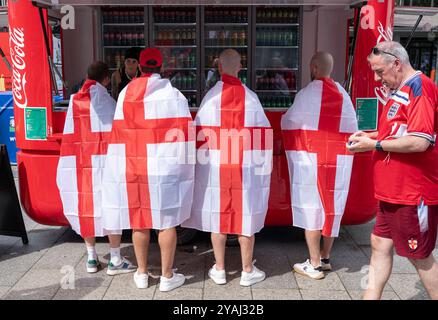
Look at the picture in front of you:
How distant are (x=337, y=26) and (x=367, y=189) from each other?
3.36m

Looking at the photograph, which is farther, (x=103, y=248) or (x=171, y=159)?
(x=103, y=248)

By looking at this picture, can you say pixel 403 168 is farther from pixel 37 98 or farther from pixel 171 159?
pixel 37 98

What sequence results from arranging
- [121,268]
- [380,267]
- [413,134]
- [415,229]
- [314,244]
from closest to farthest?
[413,134]
[415,229]
[380,267]
[314,244]
[121,268]

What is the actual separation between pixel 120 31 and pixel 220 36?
4.92 ft

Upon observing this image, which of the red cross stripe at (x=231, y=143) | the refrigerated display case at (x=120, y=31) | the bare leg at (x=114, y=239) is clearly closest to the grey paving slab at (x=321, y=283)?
the red cross stripe at (x=231, y=143)

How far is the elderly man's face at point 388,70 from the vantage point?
2.65 meters

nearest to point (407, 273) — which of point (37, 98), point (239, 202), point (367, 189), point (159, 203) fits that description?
point (367, 189)

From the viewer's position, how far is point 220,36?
7230 mm

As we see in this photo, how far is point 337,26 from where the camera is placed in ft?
21.8

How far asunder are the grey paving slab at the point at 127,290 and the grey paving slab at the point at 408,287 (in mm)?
1785

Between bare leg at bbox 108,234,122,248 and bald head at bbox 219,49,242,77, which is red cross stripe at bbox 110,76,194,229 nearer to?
bare leg at bbox 108,234,122,248

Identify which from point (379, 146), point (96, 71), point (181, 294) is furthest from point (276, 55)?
point (379, 146)

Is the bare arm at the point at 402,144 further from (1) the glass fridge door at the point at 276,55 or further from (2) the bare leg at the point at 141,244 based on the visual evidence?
(1) the glass fridge door at the point at 276,55

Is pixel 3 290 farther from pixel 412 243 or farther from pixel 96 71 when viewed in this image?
pixel 412 243
